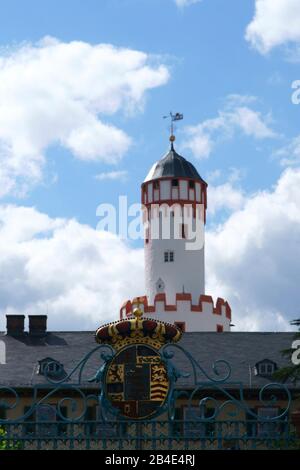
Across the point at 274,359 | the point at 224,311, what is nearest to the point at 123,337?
the point at 274,359

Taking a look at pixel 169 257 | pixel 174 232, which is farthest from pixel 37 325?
pixel 174 232

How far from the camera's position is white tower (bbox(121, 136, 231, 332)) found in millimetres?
80188

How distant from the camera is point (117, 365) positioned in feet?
78.7

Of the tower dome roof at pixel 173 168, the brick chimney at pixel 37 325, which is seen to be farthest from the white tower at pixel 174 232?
the brick chimney at pixel 37 325

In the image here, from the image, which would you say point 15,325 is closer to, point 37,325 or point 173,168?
point 37,325

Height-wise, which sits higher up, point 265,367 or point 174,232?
point 174,232

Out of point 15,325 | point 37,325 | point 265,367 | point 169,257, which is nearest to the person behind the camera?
point 265,367

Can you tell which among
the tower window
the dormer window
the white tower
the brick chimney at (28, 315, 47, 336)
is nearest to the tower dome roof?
the white tower

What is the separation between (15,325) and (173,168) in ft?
86.7

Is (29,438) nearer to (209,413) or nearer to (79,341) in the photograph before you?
(209,413)

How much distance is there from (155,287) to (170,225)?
181 inches

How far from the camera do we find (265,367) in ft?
177

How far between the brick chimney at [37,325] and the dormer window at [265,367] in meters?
11.7

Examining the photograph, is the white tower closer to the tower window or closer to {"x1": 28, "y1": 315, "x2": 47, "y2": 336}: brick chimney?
the tower window
